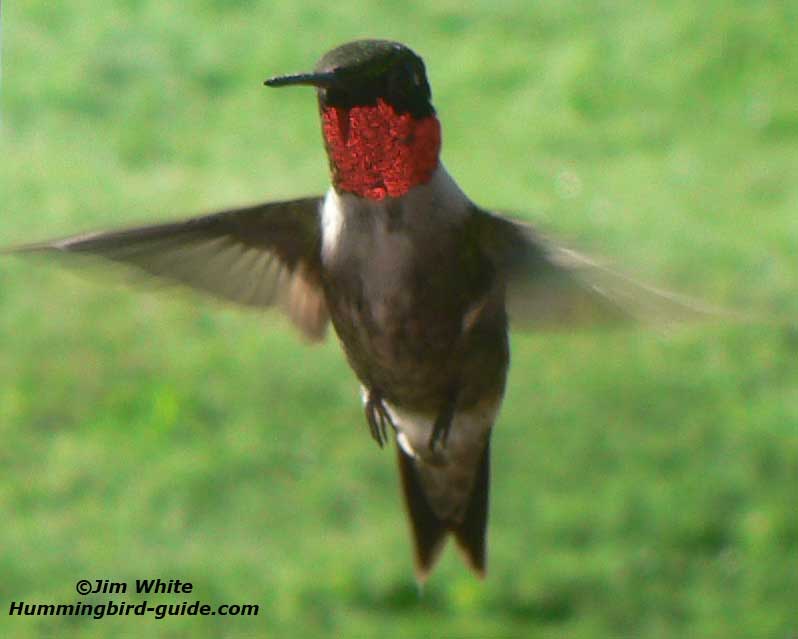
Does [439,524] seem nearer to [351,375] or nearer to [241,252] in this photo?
[241,252]

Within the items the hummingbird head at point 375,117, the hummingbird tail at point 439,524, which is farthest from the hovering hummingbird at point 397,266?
the hummingbird tail at point 439,524

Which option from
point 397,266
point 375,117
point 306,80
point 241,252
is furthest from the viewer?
point 241,252

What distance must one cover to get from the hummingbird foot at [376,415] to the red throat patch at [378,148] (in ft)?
1.48

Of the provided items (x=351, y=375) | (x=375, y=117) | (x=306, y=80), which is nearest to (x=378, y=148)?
(x=375, y=117)

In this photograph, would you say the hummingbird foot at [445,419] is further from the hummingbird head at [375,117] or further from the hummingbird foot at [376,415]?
the hummingbird head at [375,117]

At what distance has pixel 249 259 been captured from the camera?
1.98m

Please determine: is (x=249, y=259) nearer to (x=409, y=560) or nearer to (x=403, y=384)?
(x=403, y=384)

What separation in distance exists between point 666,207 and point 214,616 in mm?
2847

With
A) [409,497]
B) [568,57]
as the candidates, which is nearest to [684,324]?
[409,497]

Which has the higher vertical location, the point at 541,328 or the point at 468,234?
the point at 468,234

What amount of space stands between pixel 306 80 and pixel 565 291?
0.60 metres

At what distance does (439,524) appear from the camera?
→ 2.35 m

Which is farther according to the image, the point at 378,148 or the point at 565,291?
the point at 565,291

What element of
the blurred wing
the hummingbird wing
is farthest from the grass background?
the blurred wing
